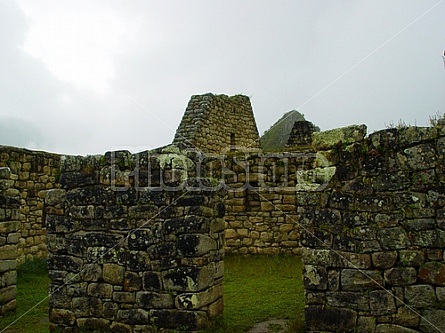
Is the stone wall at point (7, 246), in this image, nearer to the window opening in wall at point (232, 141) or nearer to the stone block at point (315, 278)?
the stone block at point (315, 278)

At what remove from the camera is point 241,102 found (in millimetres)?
17484

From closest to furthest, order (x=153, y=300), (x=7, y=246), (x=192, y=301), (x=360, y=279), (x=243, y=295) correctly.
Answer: (x=360, y=279)
(x=192, y=301)
(x=153, y=300)
(x=7, y=246)
(x=243, y=295)

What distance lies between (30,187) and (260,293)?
26.5ft

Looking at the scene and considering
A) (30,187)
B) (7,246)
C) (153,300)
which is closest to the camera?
(153,300)

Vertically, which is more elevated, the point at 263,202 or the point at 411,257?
the point at 263,202

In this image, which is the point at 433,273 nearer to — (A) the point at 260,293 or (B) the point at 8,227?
(A) the point at 260,293

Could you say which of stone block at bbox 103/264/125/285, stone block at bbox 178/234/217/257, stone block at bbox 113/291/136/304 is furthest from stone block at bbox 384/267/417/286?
stone block at bbox 103/264/125/285

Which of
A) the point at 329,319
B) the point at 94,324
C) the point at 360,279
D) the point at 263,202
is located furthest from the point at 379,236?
the point at 263,202

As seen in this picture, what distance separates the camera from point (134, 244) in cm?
668

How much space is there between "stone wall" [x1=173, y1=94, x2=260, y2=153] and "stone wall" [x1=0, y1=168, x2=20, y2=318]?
6.34m

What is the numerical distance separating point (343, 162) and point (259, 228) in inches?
282

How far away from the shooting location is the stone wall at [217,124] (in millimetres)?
15227

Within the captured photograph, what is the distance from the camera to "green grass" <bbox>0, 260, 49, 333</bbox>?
298 inches

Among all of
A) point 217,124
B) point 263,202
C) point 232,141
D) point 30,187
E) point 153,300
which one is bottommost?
point 153,300
